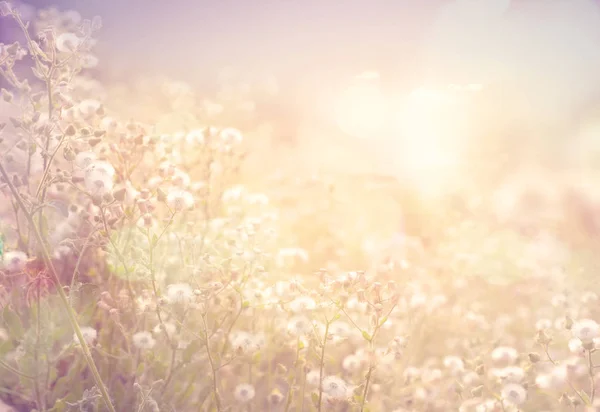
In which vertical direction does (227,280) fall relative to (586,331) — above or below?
above

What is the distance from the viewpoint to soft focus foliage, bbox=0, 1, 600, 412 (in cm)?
121

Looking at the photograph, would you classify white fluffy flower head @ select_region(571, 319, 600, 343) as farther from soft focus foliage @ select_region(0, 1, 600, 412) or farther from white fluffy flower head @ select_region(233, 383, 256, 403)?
white fluffy flower head @ select_region(233, 383, 256, 403)

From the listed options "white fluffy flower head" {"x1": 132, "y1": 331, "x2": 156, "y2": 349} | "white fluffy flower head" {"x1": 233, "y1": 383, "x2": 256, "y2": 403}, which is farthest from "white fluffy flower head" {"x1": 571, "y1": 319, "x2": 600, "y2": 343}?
"white fluffy flower head" {"x1": 132, "y1": 331, "x2": 156, "y2": 349}

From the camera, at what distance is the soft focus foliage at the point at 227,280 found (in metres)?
1.21

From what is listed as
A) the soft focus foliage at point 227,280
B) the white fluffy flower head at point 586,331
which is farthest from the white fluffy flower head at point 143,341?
the white fluffy flower head at point 586,331

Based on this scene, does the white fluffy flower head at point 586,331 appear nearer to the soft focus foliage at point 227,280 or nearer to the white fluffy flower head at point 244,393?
the soft focus foliage at point 227,280

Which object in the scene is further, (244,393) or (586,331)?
(244,393)

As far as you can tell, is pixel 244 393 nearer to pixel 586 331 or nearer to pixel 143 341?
pixel 143 341

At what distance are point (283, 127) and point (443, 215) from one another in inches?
53.2

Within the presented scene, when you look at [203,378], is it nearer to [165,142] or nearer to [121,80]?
[165,142]

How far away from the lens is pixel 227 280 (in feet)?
4.50

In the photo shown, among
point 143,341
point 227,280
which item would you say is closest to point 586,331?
point 227,280

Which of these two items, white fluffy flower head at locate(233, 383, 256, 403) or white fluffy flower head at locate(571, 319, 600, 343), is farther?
→ white fluffy flower head at locate(233, 383, 256, 403)

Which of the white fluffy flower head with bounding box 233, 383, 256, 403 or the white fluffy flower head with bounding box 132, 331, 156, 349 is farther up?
the white fluffy flower head with bounding box 132, 331, 156, 349
